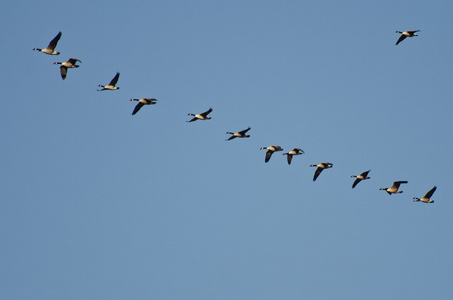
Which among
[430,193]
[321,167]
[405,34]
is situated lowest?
[430,193]

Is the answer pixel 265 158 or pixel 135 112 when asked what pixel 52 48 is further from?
pixel 265 158

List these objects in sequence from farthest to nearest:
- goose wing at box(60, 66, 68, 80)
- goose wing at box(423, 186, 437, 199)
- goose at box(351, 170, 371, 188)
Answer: goose at box(351, 170, 371, 188) < goose wing at box(423, 186, 437, 199) < goose wing at box(60, 66, 68, 80)

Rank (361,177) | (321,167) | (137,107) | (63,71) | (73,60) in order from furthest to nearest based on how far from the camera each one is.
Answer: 1. (321,167)
2. (361,177)
3. (137,107)
4. (63,71)
5. (73,60)

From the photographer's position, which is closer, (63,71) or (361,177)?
(63,71)

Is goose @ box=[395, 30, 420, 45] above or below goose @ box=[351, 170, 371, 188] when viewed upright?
above

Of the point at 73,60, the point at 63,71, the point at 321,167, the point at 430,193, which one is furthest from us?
the point at 321,167

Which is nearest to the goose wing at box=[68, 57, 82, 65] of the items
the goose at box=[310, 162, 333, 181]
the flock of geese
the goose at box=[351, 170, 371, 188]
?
the flock of geese

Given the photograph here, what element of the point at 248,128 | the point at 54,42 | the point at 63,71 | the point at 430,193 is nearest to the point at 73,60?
the point at 63,71

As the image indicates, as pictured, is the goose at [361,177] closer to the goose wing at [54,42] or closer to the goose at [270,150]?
the goose at [270,150]

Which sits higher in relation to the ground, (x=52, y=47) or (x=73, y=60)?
(x=52, y=47)

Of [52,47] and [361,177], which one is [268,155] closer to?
[361,177]

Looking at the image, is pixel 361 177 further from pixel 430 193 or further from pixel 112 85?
pixel 112 85

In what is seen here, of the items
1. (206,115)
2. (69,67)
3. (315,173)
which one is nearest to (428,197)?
(315,173)

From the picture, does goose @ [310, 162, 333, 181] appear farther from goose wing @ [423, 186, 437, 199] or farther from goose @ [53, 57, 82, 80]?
goose @ [53, 57, 82, 80]
